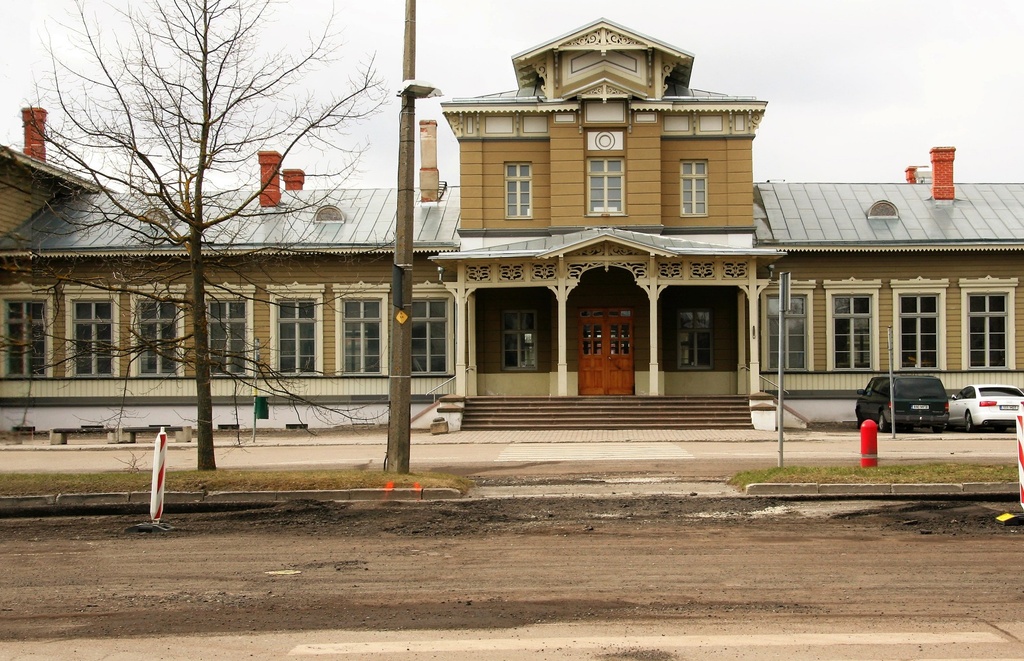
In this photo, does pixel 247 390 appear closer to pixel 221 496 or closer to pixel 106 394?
pixel 106 394

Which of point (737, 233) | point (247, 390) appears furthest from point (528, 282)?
point (247, 390)

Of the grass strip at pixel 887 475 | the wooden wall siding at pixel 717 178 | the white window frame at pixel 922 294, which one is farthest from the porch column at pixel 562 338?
the grass strip at pixel 887 475

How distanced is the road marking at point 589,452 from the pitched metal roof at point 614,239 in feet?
21.6

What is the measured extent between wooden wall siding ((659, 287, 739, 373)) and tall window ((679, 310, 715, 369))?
155 mm

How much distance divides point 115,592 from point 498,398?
68.5 ft

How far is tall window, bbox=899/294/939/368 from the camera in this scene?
31.6 m

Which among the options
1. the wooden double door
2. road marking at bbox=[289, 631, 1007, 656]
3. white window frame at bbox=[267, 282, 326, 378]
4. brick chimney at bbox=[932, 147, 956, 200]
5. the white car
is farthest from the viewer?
brick chimney at bbox=[932, 147, 956, 200]

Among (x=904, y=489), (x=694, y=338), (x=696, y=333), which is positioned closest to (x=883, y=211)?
(x=696, y=333)

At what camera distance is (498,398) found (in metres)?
29.3

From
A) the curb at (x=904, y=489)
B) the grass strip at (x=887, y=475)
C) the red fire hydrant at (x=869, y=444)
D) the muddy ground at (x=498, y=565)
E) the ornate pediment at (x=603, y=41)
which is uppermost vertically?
the ornate pediment at (x=603, y=41)

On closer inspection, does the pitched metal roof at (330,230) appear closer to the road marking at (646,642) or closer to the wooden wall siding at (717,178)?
the wooden wall siding at (717,178)

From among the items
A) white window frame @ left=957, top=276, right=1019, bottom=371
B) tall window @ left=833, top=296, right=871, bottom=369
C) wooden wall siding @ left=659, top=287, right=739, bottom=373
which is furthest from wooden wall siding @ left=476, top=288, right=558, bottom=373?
white window frame @ left=957, top=276, right=1019, bottom=371

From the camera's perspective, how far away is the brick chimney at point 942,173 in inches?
1347

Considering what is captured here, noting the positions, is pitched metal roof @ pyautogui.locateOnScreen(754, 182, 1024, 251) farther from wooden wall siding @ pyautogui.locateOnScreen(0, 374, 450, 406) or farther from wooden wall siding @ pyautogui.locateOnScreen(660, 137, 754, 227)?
wooden wall siding @ pyautogui.locateOnScreen(0, 374, 450, 406)
